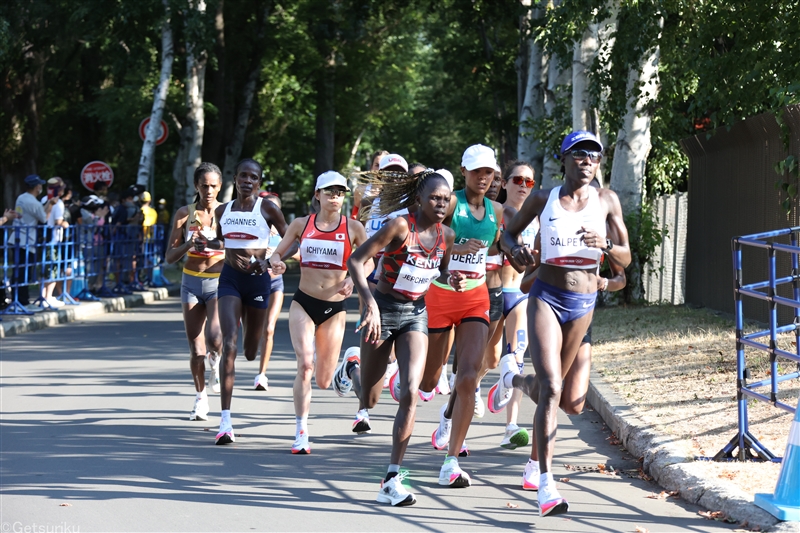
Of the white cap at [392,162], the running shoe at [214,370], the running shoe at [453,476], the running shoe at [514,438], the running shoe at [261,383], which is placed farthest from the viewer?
the running shoe at [261,383]

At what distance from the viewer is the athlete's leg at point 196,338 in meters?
10.5

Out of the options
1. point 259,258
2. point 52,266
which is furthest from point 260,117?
point 259,258

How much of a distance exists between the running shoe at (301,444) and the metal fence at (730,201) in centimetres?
700

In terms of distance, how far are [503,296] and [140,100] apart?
28.5m

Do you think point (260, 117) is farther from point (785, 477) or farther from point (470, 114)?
point (785, 477)

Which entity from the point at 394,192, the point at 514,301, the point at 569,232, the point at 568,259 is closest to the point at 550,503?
the point at 568,259

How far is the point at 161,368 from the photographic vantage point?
14.0m

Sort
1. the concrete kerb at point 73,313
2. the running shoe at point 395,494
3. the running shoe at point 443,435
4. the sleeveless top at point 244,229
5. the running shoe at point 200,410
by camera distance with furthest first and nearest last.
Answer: the concrete kerb at point 73,313 < the running shoe at point 200,410 < the sleeveless top at point 244,229 < the running shoe at point 443,435 < the running shoe at point 395,494

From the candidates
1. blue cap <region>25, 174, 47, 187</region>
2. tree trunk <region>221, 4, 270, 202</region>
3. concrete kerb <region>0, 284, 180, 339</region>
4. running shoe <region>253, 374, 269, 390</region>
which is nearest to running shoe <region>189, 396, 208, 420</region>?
running shoe <region>253, 374, 269, 390</region>

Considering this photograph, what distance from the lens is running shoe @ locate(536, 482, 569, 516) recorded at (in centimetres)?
673

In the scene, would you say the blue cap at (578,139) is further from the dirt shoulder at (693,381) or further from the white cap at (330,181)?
the white cap at (330,181)

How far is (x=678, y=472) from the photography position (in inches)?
298

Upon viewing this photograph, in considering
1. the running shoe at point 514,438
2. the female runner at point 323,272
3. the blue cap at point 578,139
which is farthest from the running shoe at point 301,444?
the blue cap at point 578,139

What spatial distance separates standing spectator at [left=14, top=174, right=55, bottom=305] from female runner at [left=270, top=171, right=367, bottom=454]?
11064mm
